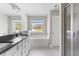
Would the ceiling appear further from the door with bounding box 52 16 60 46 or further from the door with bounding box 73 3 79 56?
the door with bounding box 73 3 79 56

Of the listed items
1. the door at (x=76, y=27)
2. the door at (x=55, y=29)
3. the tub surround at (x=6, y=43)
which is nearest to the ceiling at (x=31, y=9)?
the door at (x=55, y=29)

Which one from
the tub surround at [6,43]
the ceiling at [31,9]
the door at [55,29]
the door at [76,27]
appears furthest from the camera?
the door at [55,29]

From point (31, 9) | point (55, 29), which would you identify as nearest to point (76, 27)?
point (31, 9)

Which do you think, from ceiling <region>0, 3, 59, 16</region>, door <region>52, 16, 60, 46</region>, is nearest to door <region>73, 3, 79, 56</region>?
ceiling <region>0, 3, 59, 16</region>

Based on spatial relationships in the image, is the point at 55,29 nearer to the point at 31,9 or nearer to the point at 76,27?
the point at 31,9

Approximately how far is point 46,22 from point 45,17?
318 millimetres

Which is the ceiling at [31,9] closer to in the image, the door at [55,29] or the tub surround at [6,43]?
the door at [55,29]

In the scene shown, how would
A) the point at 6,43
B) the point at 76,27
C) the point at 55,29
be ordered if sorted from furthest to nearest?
the point at 55,29
the point at 6,43
the point at 76,27

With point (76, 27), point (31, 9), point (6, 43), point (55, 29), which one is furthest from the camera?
point (55, 29)

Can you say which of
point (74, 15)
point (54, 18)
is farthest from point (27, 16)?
point (74, 15)

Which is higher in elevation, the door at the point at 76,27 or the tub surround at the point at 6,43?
the door at the point at 76,27

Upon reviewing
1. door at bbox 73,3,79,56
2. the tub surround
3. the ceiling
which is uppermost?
the ceiling

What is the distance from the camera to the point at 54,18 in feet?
20.4

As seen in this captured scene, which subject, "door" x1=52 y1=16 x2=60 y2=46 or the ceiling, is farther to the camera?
"door" x1=52 y1=16 x2=60 y2=46
